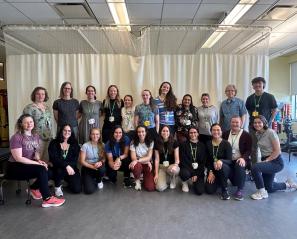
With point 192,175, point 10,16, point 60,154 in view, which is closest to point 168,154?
point 192,175

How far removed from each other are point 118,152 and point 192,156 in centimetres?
101

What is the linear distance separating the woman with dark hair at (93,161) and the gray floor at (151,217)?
8.3 inches

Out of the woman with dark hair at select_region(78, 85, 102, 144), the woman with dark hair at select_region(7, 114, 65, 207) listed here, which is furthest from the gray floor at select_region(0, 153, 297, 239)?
the woman with dark hair at select_region(78, 85, 102, 144)

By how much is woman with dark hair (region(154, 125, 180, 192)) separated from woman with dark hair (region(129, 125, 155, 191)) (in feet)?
0.29

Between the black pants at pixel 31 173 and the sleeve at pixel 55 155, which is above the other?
the sleeve at pixel 55 155

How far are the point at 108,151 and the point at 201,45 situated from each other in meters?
2.18

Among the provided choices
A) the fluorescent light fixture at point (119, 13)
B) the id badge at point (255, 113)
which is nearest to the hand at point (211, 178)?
the id badge at point (255, 113)

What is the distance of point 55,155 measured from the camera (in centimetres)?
361

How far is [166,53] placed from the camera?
14.5ft

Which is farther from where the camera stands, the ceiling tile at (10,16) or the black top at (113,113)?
the black top at (113,113)

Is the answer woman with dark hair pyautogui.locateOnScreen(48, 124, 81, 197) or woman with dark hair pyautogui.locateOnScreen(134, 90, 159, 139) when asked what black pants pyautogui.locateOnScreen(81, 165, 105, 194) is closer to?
woman with dark hair pyautogui.locateOnScreen(48, 124, 81, 197)

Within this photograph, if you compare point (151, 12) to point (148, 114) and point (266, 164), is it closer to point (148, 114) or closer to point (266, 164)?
point (148, 114)

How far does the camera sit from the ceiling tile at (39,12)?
3533 mm

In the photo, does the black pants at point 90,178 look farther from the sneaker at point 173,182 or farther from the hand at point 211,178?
the hand at point 211,178
